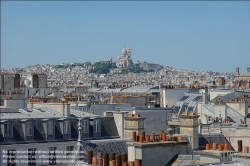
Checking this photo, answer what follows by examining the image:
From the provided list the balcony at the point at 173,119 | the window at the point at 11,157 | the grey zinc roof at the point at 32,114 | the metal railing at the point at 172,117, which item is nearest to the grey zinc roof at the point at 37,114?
the grey zinc roof at the point at 32,114

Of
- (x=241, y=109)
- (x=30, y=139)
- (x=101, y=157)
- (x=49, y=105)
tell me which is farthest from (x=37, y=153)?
(x=241, y=109)

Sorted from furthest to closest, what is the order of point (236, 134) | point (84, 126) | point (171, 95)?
point (171, 95)
point (84, 126)
point (236, 134)

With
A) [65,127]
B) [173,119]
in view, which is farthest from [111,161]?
[173,119]

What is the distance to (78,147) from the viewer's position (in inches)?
652

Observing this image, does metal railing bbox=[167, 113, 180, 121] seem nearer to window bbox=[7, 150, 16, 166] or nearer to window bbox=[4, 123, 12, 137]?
window bbox=[4, 123, 12, 137]

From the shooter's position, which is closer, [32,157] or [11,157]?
[11,157]

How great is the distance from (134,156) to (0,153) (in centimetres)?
529

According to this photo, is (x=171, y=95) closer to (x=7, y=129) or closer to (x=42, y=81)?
(x=7, y=129)

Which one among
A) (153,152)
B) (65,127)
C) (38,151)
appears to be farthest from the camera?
(65,127)

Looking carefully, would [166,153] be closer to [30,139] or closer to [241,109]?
[30,139]

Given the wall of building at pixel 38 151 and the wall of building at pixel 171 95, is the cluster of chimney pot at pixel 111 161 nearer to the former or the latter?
the wall of building at pixel 38 151

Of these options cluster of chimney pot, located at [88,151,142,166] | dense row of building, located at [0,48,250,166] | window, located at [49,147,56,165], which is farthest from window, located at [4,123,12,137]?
cluster of chimney pot, located at [88,151,142,166]

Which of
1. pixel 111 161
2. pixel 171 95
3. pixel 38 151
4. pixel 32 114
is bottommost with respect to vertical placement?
pixel 38 151

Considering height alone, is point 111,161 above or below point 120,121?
below
